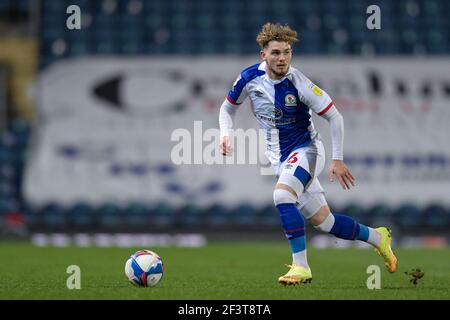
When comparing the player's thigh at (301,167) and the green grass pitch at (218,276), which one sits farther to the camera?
the player's thigh at (301,167)

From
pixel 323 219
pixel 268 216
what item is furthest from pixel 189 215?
pixel 323 219

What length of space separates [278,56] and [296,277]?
1789mm

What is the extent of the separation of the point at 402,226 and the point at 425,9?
5431mm

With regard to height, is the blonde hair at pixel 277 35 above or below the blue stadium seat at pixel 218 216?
above

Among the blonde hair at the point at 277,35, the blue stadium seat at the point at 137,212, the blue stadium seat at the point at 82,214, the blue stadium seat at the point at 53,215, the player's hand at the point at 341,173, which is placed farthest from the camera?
the blue stadium seat at the point at 137,212

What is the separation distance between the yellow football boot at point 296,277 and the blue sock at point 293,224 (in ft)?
0.50

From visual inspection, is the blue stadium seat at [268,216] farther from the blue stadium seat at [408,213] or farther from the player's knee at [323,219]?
the player's knee at [323,219]

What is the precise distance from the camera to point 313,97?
7781 millimetres

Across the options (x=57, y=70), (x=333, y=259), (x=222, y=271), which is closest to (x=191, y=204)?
(x=57, y=70)

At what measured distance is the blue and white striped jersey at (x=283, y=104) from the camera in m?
7.83

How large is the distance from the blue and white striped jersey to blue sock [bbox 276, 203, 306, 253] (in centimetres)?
50

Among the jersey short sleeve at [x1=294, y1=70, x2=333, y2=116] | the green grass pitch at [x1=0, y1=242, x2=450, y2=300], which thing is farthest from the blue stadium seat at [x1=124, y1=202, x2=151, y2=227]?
the jersey short sleeve at [x1=294, y1=70, x2=333, y2=116]

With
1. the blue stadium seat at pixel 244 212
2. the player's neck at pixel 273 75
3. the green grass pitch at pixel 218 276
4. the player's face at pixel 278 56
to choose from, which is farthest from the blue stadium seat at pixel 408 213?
the player's face at pixel 278 56

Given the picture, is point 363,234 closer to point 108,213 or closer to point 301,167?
point 301,167
